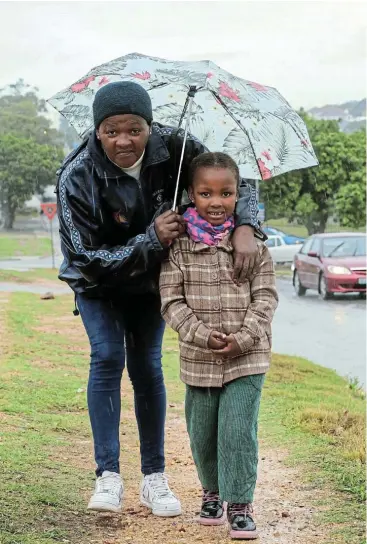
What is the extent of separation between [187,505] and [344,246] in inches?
662

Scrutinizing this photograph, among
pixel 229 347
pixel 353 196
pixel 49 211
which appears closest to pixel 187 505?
pixel 229 347

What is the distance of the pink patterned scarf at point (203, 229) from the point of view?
3859 millimetres

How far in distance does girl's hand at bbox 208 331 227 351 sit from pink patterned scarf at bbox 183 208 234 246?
377mm

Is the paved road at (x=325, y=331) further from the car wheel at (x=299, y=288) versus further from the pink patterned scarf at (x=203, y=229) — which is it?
the pink patterned scarf at (x=203, y=229)

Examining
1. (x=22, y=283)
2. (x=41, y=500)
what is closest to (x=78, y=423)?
(x=41, y=500)

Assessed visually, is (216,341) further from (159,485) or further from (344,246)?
(344,246)


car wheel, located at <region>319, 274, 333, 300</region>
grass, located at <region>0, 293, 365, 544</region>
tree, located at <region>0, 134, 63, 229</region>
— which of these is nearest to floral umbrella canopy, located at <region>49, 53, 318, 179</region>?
grass, located at <region>0, 293, 365, 544</region>

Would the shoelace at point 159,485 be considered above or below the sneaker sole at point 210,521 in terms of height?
above

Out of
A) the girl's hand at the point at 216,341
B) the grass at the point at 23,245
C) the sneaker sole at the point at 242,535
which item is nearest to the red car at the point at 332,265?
the sneaker sole at the point at 242,535

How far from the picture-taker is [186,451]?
5.82m

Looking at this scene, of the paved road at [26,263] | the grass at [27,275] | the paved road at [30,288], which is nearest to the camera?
the paved road at [30,288]

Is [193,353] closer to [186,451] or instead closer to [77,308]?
[77,308]

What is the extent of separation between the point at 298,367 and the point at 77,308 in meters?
6.20

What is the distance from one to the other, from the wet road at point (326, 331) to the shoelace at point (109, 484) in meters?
6.34
